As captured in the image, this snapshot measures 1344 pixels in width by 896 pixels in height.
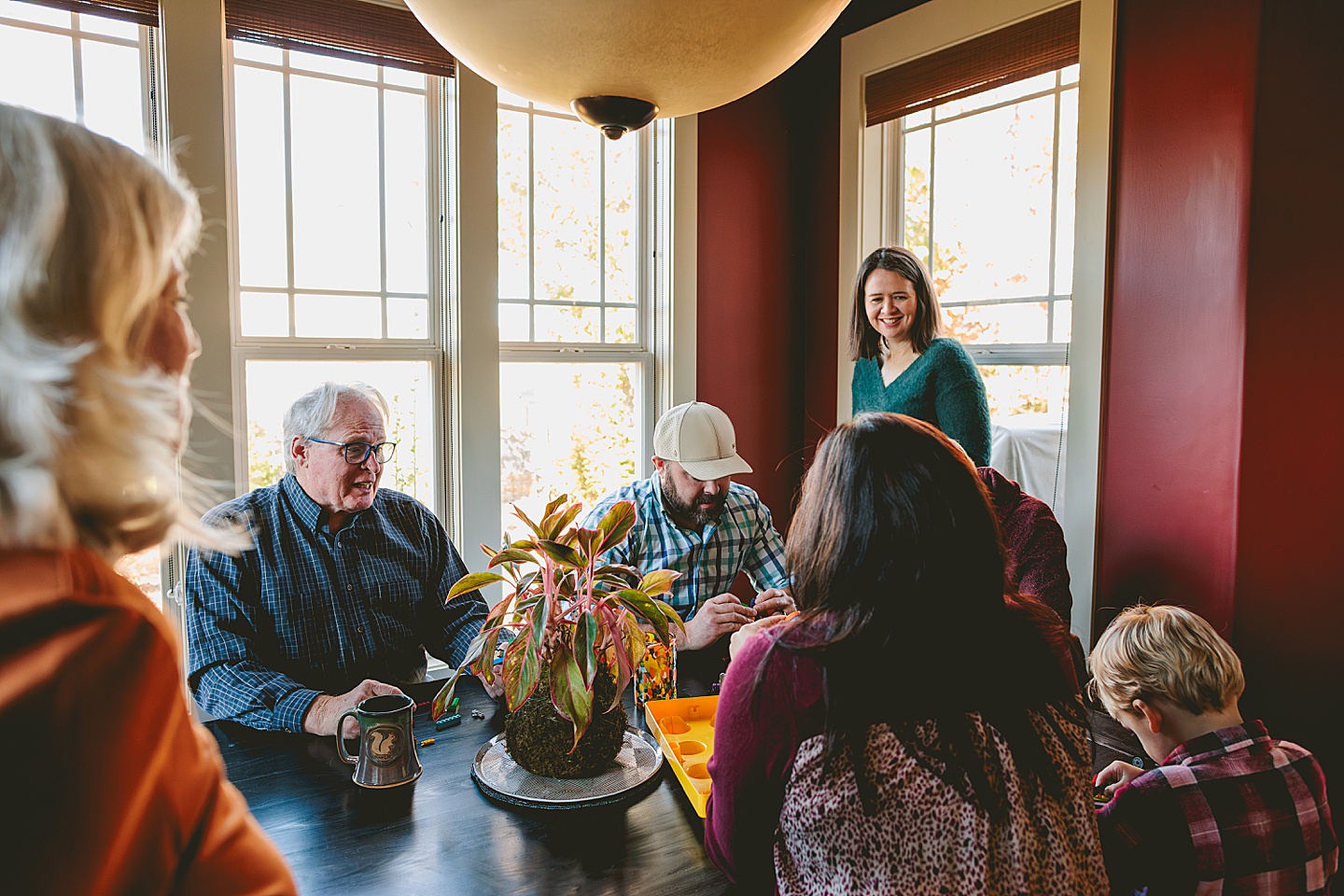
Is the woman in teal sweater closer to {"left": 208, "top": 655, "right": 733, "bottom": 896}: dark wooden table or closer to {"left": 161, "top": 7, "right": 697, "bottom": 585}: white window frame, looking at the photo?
{"left": 161, "top": 7, "right": 697, "bottom": 585}: white window frame

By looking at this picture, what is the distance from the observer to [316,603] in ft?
6.25

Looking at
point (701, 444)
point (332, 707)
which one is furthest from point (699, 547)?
point (332, 707)

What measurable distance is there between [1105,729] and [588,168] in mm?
2459

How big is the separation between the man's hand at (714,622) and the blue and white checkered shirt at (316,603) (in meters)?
0.49

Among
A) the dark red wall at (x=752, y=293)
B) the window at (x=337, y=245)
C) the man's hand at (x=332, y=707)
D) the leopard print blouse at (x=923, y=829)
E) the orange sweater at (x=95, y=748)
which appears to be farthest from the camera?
the dark red wall at (x=752, y=293)

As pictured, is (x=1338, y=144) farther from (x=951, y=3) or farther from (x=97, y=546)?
(x=97, y=546)

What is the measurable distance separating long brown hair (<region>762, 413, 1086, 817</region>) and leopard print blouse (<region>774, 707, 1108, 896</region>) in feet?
0.05

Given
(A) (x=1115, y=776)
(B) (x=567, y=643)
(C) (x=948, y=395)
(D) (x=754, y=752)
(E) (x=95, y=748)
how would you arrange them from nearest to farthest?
(E) (x=95, y=748) < (D) (x=754, y=752) < (B) (x=567, y=643) < (A) (x=1115, y=776) < (C) (x=948, y=395)

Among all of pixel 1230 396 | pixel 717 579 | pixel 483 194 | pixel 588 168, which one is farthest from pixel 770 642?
pixel 588 168

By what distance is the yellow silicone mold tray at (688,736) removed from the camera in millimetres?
1278

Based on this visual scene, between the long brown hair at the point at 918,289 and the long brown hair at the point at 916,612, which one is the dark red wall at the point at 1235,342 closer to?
the long brown hair at the point at 918,289

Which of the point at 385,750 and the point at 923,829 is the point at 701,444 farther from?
the point at 923,829

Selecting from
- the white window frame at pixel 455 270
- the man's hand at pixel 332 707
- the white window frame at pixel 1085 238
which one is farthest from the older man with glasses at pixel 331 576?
the white window frame at pixel 1085 238

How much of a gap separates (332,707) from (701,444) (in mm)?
1169
